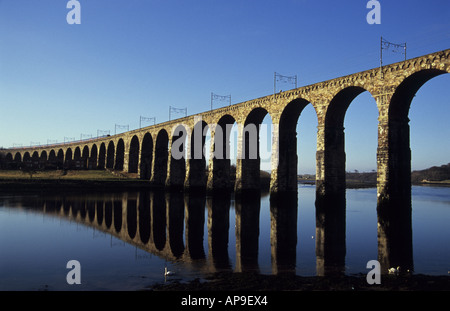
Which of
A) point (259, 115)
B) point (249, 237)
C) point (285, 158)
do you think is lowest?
point (249, 237)

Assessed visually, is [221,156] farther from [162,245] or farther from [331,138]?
[162,245]

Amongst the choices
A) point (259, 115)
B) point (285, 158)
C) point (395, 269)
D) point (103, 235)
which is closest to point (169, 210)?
point (103, 235)

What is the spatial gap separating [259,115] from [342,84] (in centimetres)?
1253

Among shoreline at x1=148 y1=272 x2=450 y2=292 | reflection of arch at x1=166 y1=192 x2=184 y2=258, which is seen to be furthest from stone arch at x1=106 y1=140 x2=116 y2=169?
shoreline at x1=148 y1=272 x2=450 y2=292

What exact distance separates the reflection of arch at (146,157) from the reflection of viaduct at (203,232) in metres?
28.8

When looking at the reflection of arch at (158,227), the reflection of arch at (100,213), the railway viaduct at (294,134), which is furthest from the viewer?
the railway viaduct at (294,134)

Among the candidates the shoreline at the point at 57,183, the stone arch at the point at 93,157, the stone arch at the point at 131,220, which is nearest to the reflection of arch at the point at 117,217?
the stone arch at the point at 131,220

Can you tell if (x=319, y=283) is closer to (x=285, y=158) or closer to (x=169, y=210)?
(x=169, y=210)

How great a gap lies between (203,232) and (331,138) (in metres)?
15.7

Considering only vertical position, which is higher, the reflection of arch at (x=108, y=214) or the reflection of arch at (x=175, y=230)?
the reflection of arch at (x=108, y=214)

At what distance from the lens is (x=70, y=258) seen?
41.7 feet

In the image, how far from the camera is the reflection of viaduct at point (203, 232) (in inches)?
494

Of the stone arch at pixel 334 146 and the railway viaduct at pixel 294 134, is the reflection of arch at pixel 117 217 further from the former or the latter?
the stone arch at pixel 334 146
